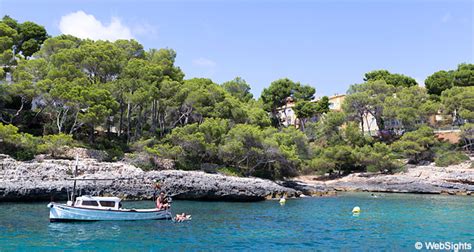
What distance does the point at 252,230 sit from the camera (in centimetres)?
2309

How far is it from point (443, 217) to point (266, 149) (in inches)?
834

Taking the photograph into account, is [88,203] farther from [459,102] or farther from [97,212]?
[459,102]

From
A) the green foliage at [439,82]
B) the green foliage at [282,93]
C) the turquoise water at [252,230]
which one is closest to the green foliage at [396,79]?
the green foliage at [439,82]

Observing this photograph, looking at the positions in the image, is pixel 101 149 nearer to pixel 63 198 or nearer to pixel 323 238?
pixel 63 198

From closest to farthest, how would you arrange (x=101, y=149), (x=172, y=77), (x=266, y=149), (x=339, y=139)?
1. (x=101, y=149)
2. (x=266, y=149)
3. (x=172, y=77)
4. (x=339, y=139)

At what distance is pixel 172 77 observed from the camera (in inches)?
2217

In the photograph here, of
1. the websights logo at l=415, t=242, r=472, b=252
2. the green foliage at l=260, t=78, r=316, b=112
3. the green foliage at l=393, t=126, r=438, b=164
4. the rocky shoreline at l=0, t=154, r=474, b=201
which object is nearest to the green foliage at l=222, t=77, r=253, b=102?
the green foliage at l=260, t=78, r=316, b=112

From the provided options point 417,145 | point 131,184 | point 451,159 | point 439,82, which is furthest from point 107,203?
point 439,82

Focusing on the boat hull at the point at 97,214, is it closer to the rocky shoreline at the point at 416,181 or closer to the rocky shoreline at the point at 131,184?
the rocky shoreline at the point at 131,184

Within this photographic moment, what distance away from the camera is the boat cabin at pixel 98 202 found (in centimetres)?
2636

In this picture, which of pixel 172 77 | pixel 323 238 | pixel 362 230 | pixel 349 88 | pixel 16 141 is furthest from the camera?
pixel 349 88

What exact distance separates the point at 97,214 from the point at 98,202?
0.94 meters

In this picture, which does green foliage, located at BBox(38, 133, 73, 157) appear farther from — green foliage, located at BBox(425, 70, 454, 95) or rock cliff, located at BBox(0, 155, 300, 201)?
green foliage, located at BBox(425, 70, 454, 95)

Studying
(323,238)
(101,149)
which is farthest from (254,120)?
(323,238)
